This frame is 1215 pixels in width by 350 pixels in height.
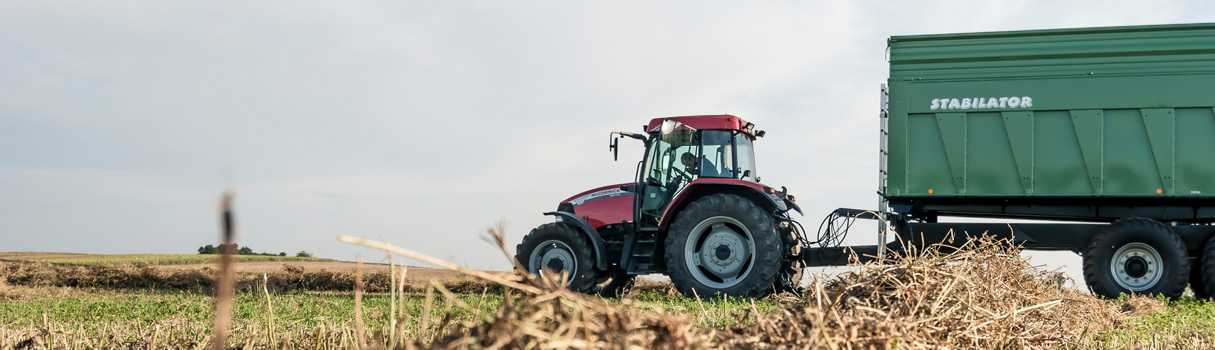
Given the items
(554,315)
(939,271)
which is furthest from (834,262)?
(554,315)

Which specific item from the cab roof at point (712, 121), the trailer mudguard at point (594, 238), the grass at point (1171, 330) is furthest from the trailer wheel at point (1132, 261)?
the trailer mudguard at point (594, 238)

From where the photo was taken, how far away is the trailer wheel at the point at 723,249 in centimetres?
837

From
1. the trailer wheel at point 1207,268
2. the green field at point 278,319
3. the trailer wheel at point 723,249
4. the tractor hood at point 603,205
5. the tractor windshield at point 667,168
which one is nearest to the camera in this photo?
the green field at point 278,319

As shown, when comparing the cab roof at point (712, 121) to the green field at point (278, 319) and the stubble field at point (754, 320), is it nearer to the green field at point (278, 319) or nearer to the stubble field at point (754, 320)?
the green field at point (278, 319)

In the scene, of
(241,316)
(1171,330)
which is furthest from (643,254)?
(1171,330)

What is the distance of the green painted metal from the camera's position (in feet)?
32.4

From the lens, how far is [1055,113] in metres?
10.1

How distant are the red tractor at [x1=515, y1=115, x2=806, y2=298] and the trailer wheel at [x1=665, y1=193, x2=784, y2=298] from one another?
10mm

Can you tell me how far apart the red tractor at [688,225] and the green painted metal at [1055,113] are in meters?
2.08

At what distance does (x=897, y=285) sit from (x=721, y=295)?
578cm

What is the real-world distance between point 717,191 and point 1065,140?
15.0 ft

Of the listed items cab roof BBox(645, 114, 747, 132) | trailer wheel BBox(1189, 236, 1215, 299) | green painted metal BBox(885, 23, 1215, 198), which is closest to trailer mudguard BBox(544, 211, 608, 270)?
cab roof BBox(645, 114, 747, 132)

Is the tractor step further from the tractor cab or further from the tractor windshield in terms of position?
the tractor windshield

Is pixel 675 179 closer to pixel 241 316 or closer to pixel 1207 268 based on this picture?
pixel 241 316
